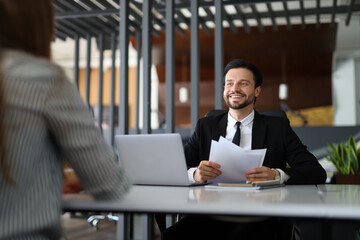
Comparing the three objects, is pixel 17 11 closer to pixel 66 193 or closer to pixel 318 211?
pixel 66 193

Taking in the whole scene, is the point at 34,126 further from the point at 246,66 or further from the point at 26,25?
the point at 246,66

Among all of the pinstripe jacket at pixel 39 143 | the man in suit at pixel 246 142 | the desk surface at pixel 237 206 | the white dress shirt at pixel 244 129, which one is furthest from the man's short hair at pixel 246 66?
the pinstripe jacket at pixel 39 143

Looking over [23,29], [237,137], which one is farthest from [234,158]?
[23,29]

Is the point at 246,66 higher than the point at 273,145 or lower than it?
higher

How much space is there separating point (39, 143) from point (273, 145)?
159cm

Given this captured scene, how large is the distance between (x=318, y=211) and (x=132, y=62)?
10.7 metres

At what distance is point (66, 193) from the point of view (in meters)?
1.38

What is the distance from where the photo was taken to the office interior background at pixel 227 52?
3486mm

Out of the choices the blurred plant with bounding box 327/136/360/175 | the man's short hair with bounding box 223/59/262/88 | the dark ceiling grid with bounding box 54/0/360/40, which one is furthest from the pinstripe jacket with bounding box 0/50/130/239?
the blurred plant with bounding box 327/136/360/175

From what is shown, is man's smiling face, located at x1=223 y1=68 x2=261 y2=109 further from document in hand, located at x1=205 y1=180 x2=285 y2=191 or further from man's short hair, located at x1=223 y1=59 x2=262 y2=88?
document in hand, located at x1=205 y1=180 x2=285 y2=191

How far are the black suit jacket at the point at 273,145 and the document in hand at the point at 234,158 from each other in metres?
0.30

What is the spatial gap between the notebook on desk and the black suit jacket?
0.56 metres

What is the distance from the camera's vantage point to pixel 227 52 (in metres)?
8.18

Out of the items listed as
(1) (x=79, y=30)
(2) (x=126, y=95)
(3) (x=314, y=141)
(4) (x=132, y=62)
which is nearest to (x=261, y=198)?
(2) (x=126, y=95)
